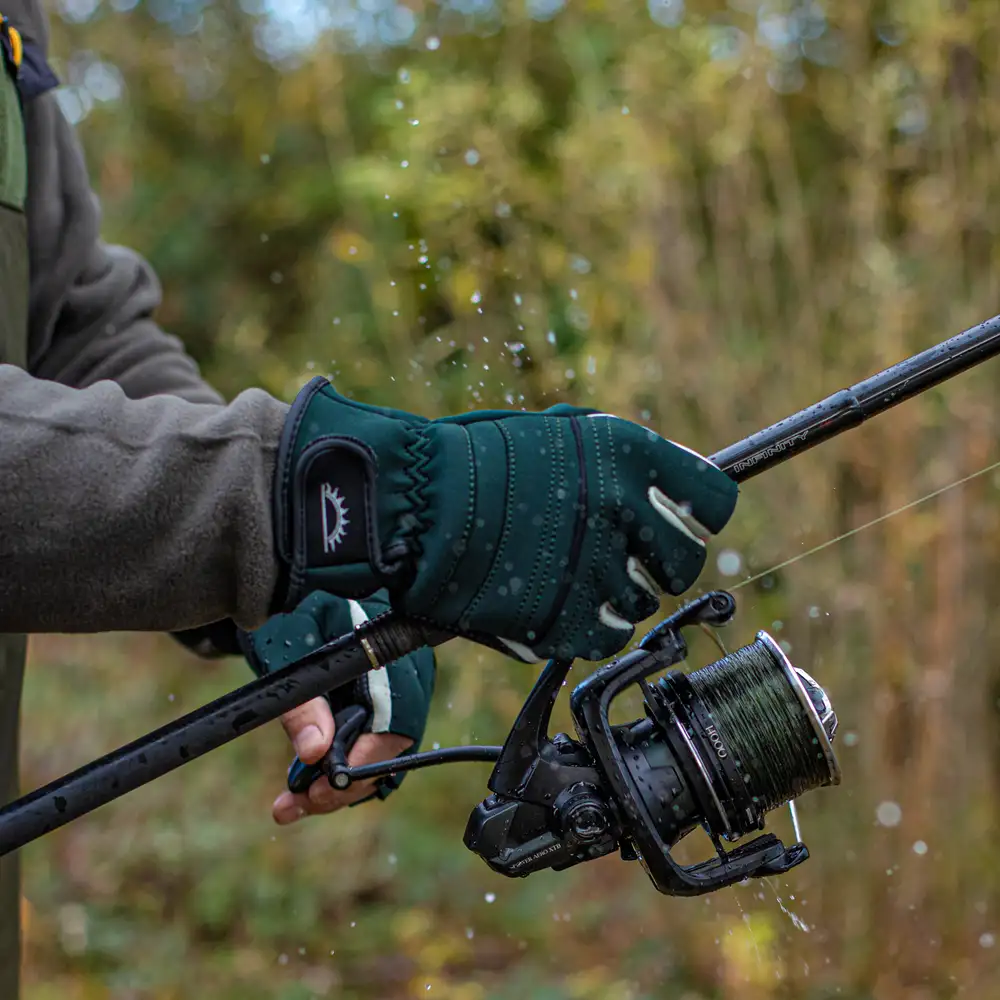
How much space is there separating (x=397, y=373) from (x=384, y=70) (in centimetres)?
230

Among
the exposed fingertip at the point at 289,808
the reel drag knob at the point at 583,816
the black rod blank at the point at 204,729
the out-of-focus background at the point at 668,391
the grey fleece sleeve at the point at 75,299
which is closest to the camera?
the black rod blank at the point at 204,729

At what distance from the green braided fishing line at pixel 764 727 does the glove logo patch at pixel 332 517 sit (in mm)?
517

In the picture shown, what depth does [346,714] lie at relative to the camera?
1.58 meters

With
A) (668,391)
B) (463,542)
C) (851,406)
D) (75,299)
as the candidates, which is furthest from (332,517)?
(668,391)

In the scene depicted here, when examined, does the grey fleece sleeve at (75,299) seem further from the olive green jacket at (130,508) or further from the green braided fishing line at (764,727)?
the green braided fishing line at (764,727)

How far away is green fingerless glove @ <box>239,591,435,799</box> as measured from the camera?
1.52 meters

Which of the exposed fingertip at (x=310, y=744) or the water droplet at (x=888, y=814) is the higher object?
the exposed fingertip at (x=310, y=744)

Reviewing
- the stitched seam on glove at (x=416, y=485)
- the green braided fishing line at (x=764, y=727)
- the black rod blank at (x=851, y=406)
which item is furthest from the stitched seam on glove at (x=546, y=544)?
the green braided fishing line at (x=764, y=727)

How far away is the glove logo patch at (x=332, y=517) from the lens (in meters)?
1.08

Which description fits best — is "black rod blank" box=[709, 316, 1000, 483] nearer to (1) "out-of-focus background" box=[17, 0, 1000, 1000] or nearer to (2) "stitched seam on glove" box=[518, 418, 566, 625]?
(2) "stitched seam on glove" box=[518, 418, 566, 625]

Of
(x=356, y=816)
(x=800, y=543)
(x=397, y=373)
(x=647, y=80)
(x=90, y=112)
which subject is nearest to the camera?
(x=800, y=543)

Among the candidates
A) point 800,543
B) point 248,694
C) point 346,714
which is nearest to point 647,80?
point 800,543

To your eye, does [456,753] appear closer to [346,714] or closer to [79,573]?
[346,714]

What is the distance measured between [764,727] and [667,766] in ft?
0.40
